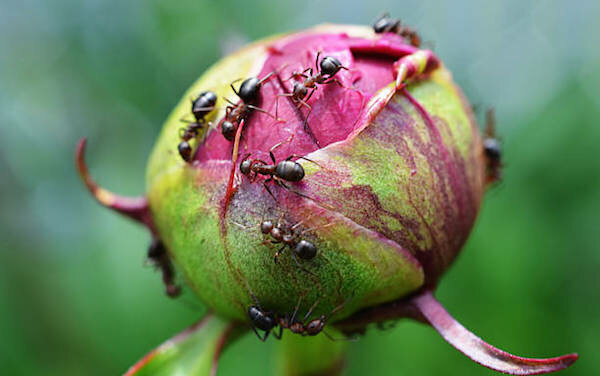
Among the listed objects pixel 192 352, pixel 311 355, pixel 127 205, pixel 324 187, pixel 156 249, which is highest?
pixel 324 187

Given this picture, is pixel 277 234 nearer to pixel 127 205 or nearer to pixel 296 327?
pixel 296 327

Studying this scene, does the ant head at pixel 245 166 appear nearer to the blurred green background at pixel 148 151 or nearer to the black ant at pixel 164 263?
the black ant at pixel 164 263

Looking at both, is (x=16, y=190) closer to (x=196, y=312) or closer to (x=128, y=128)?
(x=128, y=128)

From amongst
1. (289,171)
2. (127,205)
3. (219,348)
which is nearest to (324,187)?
(289,171)

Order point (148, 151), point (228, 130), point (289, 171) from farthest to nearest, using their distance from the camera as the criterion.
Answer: point (148, 151) < point (228, 130) < point (289, 171)

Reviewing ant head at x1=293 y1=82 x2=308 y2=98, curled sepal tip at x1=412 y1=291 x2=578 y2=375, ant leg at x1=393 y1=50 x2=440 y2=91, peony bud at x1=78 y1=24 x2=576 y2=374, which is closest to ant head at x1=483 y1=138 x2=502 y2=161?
peony bud at x1=78 y1=24 x2=576 y2=374

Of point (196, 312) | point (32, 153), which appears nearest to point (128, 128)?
point (32, 153)

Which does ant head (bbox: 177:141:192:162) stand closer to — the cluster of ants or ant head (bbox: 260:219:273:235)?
the cluster of ants
